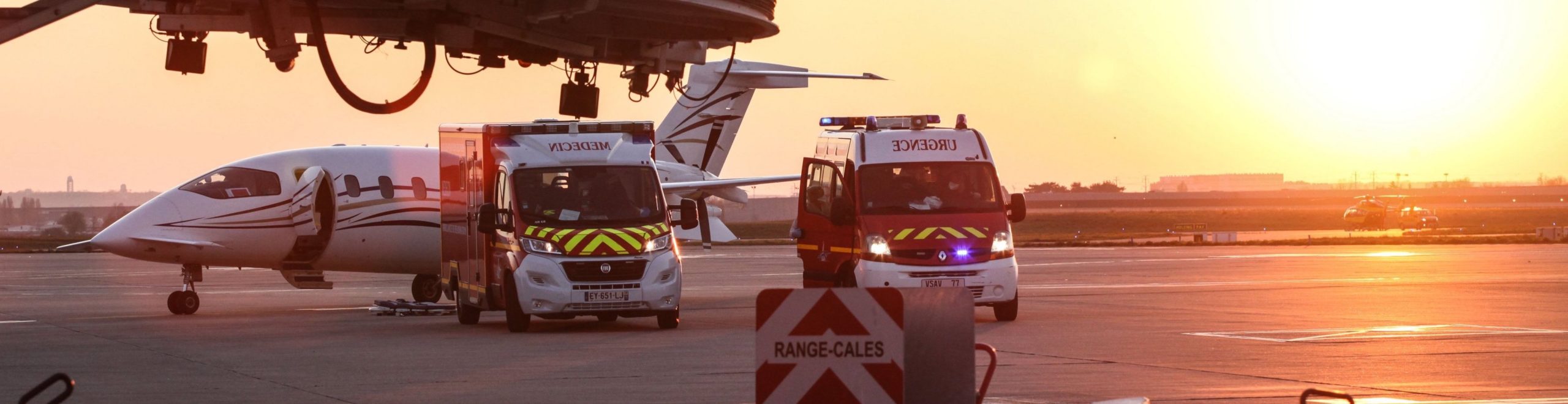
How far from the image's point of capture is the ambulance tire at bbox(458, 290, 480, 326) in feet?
75.3

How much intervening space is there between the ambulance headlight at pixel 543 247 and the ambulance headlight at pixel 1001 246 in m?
5.59

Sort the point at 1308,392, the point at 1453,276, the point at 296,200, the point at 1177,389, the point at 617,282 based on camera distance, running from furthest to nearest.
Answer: the point at 1453,276, the point at 296,200, the point at 617,282, the point at 1177,389, the point at 1308,392

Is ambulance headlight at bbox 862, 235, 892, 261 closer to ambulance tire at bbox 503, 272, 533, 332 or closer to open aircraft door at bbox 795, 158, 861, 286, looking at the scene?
open aircraft door at bbox 795, 158, 861, 286

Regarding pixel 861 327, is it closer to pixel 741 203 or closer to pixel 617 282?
pixel 617 282

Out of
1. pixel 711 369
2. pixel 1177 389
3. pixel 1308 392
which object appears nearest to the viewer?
pixel 1308 392

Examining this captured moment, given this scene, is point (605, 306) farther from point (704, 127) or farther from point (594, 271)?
point (704, 127)

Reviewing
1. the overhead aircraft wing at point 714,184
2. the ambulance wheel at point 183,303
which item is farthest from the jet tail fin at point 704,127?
the ambulance wheel at point 183,303

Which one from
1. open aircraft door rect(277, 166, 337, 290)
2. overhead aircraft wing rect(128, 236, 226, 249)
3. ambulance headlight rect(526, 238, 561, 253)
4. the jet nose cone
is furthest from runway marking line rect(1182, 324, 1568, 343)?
the jet nose cone

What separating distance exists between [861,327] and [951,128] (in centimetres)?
1399

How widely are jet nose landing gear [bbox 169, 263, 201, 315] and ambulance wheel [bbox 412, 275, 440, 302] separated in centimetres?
379

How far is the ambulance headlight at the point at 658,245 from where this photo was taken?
20.8 metres

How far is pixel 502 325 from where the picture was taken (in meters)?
22.6

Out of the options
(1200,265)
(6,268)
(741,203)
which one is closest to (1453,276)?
(1200,265)

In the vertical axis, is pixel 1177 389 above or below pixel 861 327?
below
